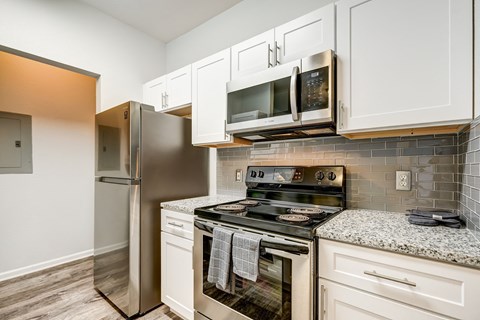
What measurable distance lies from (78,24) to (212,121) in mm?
1686

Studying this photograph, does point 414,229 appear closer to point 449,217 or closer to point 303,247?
point 449,217

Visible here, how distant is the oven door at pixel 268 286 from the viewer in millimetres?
1066

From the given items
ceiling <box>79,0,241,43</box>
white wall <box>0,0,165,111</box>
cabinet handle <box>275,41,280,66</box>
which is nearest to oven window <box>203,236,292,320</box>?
cabinet handle <box>275,41,280,66</box>

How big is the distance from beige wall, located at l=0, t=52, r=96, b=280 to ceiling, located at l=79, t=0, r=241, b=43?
3.71ft

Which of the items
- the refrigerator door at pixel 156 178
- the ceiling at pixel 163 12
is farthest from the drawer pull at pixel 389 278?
the ceiling at pixel 163 12

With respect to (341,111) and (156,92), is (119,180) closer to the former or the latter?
(156,92)

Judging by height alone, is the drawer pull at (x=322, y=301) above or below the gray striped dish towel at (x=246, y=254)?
below

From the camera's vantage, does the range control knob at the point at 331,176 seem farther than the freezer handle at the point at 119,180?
No

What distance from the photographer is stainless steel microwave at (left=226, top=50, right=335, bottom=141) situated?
4.36ft

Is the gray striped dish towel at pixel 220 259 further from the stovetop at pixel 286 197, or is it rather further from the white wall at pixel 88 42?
the white wall at pixel 88 42

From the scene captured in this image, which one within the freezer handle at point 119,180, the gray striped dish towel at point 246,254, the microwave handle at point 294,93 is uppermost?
the microwave handle at point 294,93

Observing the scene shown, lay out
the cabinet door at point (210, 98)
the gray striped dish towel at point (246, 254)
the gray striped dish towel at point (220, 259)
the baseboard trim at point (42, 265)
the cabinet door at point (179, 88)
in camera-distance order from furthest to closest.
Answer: the baseboard trim at point (42, 265) → the cabinet door at point (179, 88) → the cabinet door at point (210, 98) → the gray striped dish towel at point (220, 259) → the gray striped dish towel at point (246, 254)

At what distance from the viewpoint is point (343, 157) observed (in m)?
1.64

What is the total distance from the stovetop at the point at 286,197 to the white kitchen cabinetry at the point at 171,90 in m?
0.97
